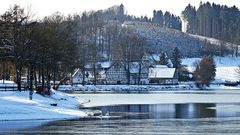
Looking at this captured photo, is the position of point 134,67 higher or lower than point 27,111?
higher

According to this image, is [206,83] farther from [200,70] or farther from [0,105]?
[0,105]

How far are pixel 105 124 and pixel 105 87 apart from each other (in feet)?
337

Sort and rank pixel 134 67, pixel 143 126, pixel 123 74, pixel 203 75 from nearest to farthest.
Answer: pixel 143 126 → pixel 203 75 → pixel 134 67 → pixel 123 74

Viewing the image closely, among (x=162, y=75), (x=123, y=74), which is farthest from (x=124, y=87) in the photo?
(x=162, y=75)

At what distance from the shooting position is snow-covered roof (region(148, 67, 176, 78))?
17548cm

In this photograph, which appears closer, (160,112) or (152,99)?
(160,112)

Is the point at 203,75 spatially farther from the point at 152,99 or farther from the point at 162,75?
the point at 152,99

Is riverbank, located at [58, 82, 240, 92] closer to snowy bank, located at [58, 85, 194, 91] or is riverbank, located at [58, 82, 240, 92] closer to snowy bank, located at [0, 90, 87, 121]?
snowy bank, located at [58, 85, 194, 91]

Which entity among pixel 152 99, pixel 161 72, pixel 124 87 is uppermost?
pixel 161 72

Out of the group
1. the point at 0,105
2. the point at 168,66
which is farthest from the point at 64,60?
the point at 168,66

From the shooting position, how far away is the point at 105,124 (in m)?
40.8

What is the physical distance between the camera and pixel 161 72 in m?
177

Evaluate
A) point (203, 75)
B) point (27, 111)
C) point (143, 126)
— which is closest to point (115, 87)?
point (203, 75)

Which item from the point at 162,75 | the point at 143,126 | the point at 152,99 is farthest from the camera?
the point at 162,75
